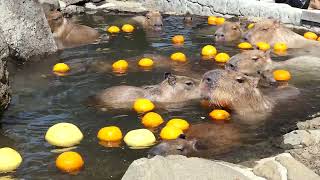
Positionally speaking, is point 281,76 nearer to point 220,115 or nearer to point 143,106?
point 220,115

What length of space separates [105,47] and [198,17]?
4.42 m

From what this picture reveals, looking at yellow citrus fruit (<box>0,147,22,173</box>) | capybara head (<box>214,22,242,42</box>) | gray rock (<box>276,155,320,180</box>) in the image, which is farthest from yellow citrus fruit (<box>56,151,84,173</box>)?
capybara head (<box>214,22,242,42</box>)

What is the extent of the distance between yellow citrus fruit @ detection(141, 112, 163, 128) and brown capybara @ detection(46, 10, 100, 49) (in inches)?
183

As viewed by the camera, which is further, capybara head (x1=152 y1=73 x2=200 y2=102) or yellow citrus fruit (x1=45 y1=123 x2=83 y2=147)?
capybara head (x1=152 y1=73 x2=200 y2=102)

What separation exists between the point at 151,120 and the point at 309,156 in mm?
2084

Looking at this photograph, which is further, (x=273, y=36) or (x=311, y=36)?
(x=311, y=36)

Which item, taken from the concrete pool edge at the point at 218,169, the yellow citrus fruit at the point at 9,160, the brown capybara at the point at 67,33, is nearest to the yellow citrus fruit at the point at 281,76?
the concrete pool edge at the point at 218,169

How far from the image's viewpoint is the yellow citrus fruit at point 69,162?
487 cm

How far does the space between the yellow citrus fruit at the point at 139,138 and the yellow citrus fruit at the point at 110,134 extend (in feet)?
0.30

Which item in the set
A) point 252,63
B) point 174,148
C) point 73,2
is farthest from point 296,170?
point 73,2

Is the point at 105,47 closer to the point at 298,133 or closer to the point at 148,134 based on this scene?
the point at 148,134

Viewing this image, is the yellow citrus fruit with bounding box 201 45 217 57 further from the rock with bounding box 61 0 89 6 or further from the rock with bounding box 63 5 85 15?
the rock with bounding box 61 0 89 6

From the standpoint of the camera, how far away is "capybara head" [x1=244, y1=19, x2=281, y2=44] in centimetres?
1059

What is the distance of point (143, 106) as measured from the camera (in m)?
6.65
